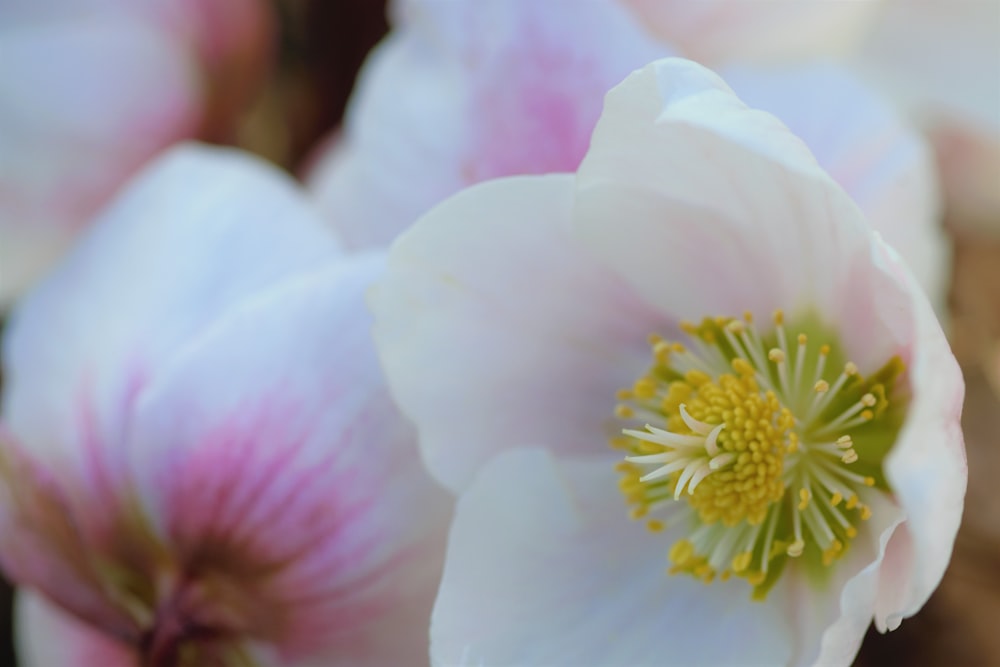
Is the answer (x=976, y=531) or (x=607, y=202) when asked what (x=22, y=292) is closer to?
(x=607, y=202)

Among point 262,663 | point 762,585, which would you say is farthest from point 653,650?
point 262,663

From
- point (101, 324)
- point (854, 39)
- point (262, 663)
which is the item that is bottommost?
point (262, 663)

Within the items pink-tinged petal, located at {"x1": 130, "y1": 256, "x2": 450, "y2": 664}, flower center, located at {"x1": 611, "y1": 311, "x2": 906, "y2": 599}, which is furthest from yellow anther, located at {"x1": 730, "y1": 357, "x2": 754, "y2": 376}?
pink-tinged petal, located at {"x1": 130, "y1": 256, "x2": 450, "y2": 664}

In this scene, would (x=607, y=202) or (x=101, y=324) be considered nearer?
(x=607, y=202)

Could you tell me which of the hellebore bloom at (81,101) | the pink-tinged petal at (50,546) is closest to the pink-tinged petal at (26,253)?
the hellebore bloom at (81,101)

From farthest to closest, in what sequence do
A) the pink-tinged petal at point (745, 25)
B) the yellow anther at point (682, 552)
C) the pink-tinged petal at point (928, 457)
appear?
the pink-tinged petal at point (745, 25) → the yellow anther at point (682, 552) → the pink-tinged petal at point (928, 457)

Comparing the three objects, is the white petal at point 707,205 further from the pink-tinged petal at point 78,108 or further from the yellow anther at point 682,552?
the pink-tinged petal at point 78,108
